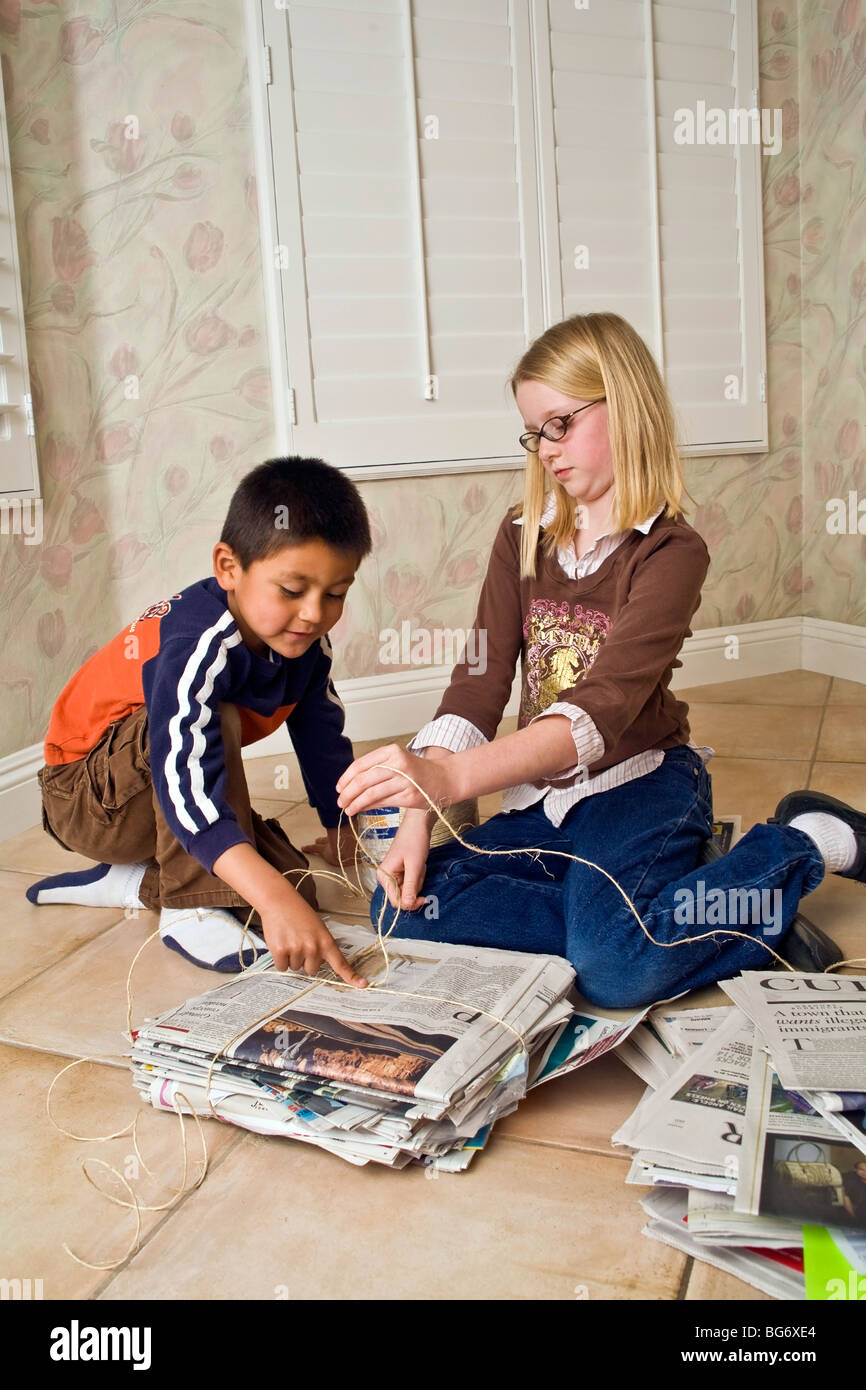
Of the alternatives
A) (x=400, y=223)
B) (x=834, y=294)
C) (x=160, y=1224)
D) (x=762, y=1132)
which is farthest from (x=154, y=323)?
(x=762, y=1132)

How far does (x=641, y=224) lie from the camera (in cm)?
258

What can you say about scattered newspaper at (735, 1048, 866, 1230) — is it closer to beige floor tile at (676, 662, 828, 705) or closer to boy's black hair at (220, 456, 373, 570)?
boy's black hair at (220, 456, 373, 570)

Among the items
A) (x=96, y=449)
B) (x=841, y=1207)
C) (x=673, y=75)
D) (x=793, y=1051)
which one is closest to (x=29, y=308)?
(x=96, y=449)

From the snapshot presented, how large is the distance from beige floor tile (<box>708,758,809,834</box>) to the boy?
2.29ft

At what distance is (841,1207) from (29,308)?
6.20ft

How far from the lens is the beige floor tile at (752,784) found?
6.07 feet

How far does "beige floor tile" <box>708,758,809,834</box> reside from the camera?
1.85 meters

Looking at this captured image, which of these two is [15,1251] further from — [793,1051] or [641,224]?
[641,224]

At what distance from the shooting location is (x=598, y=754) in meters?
1.21

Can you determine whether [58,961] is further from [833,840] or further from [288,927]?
[833,840]

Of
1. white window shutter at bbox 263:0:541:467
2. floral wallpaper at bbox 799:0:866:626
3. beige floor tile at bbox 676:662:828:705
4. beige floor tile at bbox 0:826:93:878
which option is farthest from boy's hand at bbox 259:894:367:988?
floral wallpaper at bbox 799:0:866:626

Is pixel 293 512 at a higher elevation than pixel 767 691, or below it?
higher

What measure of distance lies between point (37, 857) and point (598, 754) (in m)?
1.07

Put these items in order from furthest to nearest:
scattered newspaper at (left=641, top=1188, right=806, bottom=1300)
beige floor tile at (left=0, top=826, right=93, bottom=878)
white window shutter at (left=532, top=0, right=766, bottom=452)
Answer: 1. white window shutter at (left=532, top=0, right=766, bottom=452)
2. beige floor tile at (left=0, top=826, right=93, bottom=878)
3. scattered newspaper at (left=641, top=1188, right=806, bottom=1300)
